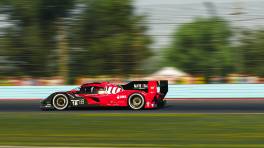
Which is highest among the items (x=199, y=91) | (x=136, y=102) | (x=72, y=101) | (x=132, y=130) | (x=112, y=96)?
(x=112, y=96)

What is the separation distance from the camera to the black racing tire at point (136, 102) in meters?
17.0

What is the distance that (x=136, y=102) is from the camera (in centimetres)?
1712

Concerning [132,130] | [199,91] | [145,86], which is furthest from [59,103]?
[199,91]

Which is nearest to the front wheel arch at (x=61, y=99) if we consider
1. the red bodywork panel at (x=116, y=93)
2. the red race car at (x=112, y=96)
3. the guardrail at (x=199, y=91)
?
the red race car at (x=112, y=96)

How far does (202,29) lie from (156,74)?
3131mm

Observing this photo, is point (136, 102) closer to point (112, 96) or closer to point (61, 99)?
point (112, 96)

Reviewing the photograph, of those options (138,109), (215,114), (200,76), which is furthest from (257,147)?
(200,76)

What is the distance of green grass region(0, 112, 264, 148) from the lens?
9.66 m

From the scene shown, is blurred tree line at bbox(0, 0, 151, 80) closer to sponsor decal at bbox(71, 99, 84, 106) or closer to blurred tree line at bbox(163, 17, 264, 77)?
blurred tree line at bbox(163, 17, 264, 77)

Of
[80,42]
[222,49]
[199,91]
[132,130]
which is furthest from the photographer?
[80,42]

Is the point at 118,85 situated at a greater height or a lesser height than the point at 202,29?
lesser

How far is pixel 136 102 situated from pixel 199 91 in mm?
7627

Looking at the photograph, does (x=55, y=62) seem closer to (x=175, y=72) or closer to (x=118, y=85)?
(x=175, y=72)

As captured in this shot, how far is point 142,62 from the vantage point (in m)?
26.3
